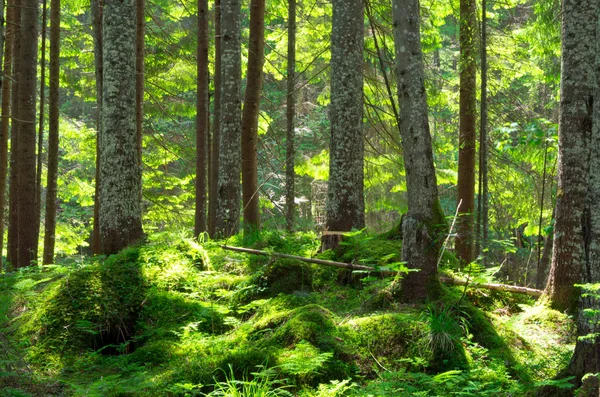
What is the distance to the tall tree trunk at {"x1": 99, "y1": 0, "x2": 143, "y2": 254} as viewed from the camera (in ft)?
29.8

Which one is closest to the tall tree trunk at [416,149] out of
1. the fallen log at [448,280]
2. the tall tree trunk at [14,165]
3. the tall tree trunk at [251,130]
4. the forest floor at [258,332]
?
the forest floor at [258,332]

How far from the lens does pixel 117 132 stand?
9.13m

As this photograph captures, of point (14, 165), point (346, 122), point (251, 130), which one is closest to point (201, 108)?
point (251, 130)

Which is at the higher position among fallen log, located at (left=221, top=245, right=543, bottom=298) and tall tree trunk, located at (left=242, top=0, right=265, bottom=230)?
tall tree trunk, located at (left=242, top=0, right=265, bottom=230)

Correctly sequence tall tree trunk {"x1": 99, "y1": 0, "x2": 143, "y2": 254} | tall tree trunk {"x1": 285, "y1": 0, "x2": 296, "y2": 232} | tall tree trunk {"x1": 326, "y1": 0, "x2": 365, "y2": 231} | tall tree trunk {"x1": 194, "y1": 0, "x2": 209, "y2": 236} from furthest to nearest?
tall tree trunk {"x1": 285, "y1": 0, "x2": 296, "y2": 232} → tall tree trunk {"x1": 194, "y1": 0, "x2": 209, "y2": 236} → tall tree trunk {"x1": 326, "y1": 0, "x2": 365, "y2": 231} → tall tree trunk {"x1": 99, "y1": 0, "x2": 143, "y2": 254}

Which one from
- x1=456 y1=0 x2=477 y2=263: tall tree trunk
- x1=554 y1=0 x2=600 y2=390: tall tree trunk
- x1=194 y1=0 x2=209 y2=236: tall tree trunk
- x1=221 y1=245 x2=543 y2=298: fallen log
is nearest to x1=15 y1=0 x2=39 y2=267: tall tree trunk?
x1=194 y1=0 x2=209 y2=236: tall tree trunk

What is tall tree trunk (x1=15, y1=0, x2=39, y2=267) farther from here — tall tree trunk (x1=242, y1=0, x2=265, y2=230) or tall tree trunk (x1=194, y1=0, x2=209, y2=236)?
tall tree trunk (x1=242, y1=0, x2=265, y2=230)

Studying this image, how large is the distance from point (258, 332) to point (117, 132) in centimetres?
432

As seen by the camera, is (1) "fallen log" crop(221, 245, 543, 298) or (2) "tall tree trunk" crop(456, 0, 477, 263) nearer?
(1) "fallen log" crop(221, 245, 543, 298)

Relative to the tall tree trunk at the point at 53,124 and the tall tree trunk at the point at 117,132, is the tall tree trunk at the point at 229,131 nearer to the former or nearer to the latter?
the tall tree trunk at the point at 117,132

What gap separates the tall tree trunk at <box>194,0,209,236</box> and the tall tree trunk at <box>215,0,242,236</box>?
93.6 inches

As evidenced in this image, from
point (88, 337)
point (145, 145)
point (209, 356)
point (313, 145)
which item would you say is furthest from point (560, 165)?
point (313, 145)

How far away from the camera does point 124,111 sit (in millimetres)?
9188

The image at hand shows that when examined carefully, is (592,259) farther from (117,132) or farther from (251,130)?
(251,130)
